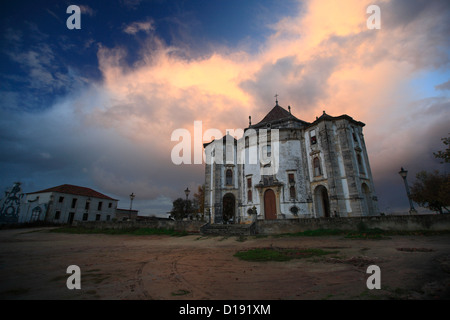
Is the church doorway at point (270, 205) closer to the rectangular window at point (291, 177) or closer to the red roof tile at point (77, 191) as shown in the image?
the rectangular window at point (291, 177)

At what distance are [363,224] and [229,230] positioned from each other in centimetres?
1004

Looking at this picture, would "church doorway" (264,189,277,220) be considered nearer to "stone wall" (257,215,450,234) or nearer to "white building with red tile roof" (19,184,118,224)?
"stone wall" (257,215,450,234)

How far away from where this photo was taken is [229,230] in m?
17.7

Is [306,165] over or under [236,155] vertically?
under

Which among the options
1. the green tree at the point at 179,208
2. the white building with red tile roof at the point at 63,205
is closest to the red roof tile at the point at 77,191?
the white building with red tile roof at the point at 63,205

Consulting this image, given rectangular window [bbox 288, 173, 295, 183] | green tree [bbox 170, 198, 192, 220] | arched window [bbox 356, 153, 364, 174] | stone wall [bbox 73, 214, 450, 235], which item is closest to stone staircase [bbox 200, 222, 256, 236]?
stone wall [bbox 73, 214, 450, 235]

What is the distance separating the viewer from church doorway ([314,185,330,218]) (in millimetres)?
23062

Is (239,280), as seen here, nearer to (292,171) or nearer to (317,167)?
(317,167)

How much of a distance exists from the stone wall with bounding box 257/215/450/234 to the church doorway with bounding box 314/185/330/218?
26.8 ft

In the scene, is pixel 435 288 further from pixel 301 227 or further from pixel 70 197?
pixel 70 197

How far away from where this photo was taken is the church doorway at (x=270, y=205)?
24.3 metres
